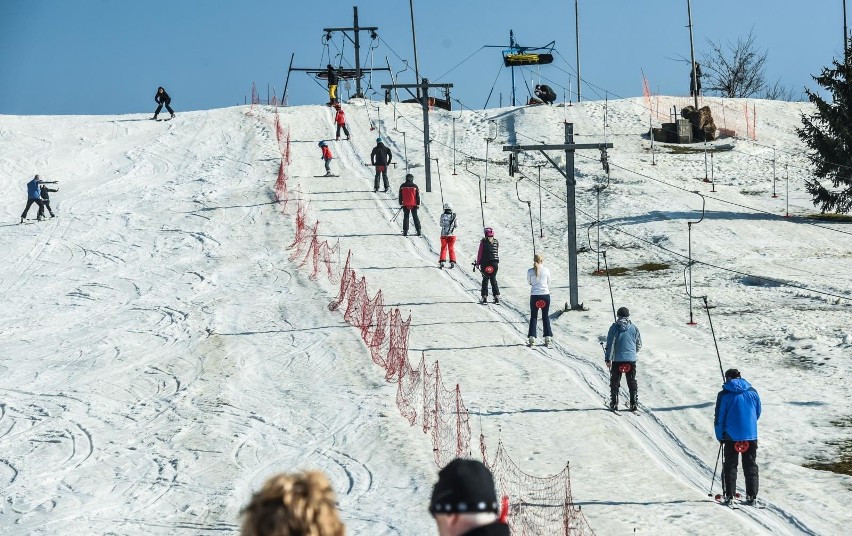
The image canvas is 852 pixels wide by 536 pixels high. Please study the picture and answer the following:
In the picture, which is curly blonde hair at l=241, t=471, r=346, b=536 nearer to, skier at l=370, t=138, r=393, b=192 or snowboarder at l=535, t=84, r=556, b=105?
skier at l=370, t=138, r=393, b=192

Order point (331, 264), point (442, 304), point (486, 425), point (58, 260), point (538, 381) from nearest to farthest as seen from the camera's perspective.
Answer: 1. point (486, 425)
2. point (538, 381)
3. point (442, 304)
4. point (331, 264)
5. point (58, 260)

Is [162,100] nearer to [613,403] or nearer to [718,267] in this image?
[718,267]

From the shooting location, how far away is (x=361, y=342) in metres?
19.0

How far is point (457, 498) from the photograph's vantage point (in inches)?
142

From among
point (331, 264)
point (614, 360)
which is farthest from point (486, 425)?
point (331, 264)

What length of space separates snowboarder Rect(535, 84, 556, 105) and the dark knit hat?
4550 cm

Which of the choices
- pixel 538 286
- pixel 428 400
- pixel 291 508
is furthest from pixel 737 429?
pixel 291 508

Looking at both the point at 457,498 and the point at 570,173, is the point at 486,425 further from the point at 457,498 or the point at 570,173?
the point at 457,498

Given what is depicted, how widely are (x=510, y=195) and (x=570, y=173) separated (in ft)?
42.4

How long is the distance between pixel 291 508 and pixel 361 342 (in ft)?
51.9

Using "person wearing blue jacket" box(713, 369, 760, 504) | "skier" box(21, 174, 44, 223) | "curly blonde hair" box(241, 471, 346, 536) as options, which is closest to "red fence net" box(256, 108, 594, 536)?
"person wearing blue jacket" box(713, 369, 760, 504)

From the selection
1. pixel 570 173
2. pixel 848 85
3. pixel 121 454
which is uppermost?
pixel 848 85

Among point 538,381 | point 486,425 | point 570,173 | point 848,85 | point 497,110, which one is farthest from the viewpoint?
point 497,110

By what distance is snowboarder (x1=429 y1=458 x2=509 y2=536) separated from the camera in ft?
11.8
